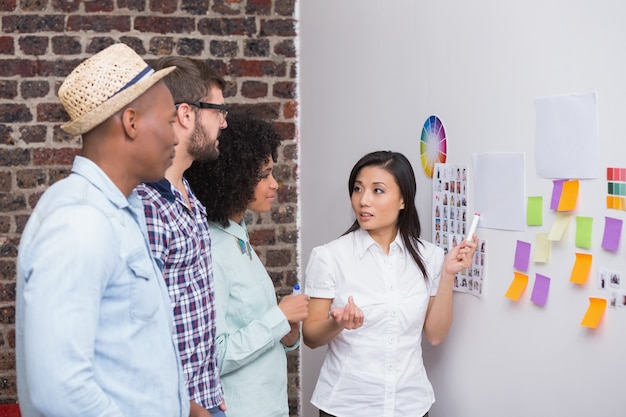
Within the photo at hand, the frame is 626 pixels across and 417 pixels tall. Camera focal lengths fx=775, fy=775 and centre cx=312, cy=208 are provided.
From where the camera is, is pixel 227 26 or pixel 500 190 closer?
pixel 500 190

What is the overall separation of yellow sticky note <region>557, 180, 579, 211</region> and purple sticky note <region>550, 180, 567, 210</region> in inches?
0.5

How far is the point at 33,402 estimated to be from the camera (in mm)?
1215

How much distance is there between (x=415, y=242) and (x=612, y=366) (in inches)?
31.6

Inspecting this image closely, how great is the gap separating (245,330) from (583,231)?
885 mm

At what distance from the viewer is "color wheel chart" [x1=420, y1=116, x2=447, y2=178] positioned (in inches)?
96.8

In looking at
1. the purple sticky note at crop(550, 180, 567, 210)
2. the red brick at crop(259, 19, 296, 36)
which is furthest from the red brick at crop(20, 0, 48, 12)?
the purple sticky note at crop(550, 180, 567, 210)

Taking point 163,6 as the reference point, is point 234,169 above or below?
below

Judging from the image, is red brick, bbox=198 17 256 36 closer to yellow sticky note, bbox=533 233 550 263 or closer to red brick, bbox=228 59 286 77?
red brick, bbox=228 59 286 77

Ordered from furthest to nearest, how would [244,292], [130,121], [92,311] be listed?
[244,292]
[130,121]
[92,311]

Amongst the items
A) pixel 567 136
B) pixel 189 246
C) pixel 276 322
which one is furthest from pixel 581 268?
pixel 189 246

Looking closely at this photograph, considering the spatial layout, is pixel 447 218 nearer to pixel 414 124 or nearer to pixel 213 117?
pixel 414 124

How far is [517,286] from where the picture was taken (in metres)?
2.12

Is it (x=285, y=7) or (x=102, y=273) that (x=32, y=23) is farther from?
(x=102, y=273)

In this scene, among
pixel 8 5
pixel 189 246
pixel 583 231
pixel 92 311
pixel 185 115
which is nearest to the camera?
pixel 92 311
